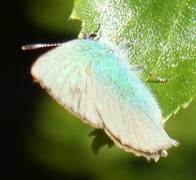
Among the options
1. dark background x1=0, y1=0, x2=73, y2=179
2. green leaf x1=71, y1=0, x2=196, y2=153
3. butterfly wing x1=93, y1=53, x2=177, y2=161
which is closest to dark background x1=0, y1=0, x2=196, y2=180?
dark background x1=0, y1=0, x2=73, y2=179

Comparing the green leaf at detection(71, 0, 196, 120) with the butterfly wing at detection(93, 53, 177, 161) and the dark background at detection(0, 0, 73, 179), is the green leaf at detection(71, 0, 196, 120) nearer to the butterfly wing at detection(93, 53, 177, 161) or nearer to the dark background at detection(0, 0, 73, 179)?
the butterfly wing at detection(93, 53, 177, 161)

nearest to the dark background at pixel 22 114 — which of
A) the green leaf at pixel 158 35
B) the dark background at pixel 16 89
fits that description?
the dark background at pixel 16 89

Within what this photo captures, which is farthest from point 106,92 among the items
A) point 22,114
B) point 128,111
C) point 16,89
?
point 16,89

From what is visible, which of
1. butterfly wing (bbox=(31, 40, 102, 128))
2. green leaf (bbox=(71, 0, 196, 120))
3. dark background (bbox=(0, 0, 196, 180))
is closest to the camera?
butterfly wing (bbox=(31, 40, 102, 128))

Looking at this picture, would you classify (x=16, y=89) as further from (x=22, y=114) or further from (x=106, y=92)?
(x=106, y=92)

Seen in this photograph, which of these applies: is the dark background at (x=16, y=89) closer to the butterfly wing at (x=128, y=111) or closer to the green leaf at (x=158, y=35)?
the butterfly wing at (x=128, y=111)

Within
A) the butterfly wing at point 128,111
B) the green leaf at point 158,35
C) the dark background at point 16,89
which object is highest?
the green leaf at point 158,35

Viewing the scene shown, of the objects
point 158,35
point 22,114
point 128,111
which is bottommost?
point 22,114
